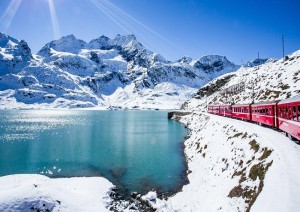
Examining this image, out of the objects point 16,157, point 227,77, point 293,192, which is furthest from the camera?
point 227,77

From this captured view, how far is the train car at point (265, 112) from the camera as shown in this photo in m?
32.6

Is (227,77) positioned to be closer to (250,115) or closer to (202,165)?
(250,115)

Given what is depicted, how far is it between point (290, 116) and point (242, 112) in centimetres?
2866

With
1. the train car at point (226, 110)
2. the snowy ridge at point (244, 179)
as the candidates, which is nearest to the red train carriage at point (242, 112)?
the train car at point (226, 110)

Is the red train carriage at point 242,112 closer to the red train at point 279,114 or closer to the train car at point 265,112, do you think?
the red train at point 279,114

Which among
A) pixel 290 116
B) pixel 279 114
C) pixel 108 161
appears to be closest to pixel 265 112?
pixel 279 114

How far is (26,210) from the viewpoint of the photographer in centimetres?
1883

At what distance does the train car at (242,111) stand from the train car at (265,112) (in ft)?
8.35

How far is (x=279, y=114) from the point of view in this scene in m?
29.8

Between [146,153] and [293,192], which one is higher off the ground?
Result: [293,192]

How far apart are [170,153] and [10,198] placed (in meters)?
29.9

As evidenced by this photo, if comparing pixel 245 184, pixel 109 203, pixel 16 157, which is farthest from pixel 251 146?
pixel 16 157

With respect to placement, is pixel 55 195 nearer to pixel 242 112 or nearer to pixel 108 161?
pixel 108 161

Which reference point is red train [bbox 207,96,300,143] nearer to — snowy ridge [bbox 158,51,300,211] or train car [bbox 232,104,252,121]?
train car [bbox 232,104,252,121]
